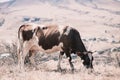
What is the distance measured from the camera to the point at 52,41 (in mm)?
16359

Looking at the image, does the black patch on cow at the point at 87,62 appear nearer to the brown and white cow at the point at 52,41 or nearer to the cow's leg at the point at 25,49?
the brown and white cow at the point at 52,41

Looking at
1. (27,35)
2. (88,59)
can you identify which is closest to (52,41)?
(27,35)

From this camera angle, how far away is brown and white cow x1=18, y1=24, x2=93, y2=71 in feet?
53.1

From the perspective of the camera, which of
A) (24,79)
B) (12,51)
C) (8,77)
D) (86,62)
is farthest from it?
(12,51)

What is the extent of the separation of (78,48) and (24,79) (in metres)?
5.30

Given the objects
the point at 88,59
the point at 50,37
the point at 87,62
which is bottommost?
the point at 87,62

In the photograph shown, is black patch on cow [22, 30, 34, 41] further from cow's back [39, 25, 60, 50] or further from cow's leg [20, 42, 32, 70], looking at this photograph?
cow's back [39, 25, 60, 50]

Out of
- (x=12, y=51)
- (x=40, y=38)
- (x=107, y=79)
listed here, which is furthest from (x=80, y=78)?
(x=12, y=51)

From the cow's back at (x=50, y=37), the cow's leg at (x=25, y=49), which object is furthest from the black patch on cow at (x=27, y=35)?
the cow's back at (x=50, y=37)

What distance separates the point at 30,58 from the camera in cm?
1775

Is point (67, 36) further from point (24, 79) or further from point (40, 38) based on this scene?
point (24, 79)

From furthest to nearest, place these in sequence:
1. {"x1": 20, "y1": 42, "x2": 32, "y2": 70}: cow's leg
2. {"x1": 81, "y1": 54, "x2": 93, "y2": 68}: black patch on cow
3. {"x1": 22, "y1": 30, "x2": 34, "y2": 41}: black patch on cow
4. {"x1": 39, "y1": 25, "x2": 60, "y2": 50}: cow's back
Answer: {"x1": 20, "y1": 42, "x2": 32, "y2": 70}: cow's leg
{"x1": 22, "y1": 30, "x2": 34, "y2": 41}: black patch on cow
{"x1": 39, "y1": 25, "x2": 60, "y2": 50}: cow's back
{"x1": 81, "y1": 54, "x2": 93, "y2": 68}: black patch on cow

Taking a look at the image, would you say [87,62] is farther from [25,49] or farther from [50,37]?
[25,49]

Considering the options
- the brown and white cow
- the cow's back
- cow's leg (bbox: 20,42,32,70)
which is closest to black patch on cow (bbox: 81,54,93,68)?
the brown and white cow
